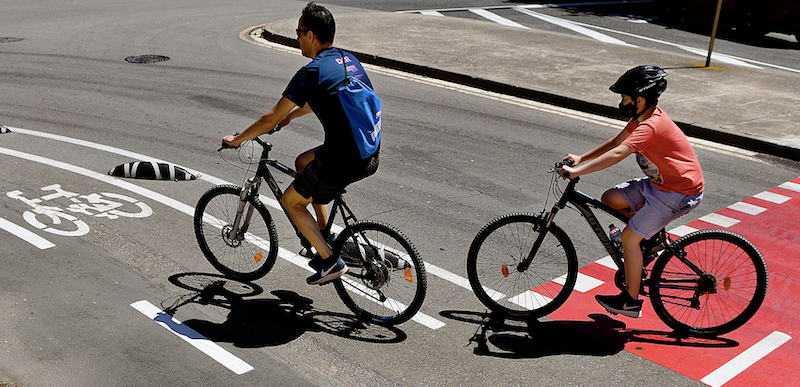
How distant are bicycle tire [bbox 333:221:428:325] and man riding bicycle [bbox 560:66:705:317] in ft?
4.10

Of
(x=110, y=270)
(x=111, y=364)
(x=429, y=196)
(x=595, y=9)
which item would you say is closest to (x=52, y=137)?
(x=110, y=270)

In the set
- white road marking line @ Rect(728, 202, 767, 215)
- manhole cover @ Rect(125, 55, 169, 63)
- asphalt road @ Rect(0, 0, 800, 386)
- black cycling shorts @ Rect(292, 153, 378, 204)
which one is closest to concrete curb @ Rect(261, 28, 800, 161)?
asphalt road @ Rect(0, 0, 800, 386)

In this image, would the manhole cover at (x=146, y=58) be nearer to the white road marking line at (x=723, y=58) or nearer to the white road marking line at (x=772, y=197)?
the white road marking line at (x=772, y=197)

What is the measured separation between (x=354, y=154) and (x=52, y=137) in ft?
21.2

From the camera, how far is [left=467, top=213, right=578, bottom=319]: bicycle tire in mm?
5352

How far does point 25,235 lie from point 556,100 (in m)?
8.45

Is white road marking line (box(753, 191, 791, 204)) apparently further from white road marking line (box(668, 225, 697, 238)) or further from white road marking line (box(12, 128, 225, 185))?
white road marking line (box(12, 128, 225, 185))

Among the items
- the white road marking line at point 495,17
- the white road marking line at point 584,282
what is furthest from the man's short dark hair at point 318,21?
the white road marking line at point 495,17

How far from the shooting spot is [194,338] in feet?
16.9

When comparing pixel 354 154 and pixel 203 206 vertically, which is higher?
pixel 354 154

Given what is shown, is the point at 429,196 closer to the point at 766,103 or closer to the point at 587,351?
the point at 587,351

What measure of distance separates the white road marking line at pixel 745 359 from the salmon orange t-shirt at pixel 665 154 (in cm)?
120

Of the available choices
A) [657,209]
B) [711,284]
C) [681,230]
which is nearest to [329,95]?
[657,209]

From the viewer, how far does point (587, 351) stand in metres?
5.14
